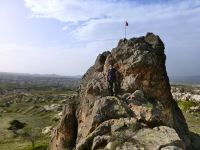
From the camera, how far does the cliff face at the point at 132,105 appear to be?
2617cm

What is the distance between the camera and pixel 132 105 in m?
31.2

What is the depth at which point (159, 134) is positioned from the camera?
25844mm

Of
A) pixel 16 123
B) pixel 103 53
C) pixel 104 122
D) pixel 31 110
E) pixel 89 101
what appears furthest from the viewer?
pixel 31 110

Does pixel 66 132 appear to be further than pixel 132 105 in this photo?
Yes

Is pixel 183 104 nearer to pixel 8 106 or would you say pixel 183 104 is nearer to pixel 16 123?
pixel 16 123

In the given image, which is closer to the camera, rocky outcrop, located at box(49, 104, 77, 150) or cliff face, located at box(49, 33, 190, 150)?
cliff face, located at box(49, 33, 190, 150)

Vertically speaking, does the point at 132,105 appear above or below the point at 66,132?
above

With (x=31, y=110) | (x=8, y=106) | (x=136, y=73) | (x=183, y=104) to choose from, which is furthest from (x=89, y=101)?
(x=8, y=106)

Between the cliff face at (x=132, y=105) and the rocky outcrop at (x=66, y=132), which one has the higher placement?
the cliff face at (x=132, y=105)

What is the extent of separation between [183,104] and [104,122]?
83.0m

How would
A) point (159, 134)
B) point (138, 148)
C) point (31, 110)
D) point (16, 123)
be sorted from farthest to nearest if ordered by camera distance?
point (31, 110) → point (16, 123) → point (159, 134) → point (138, 148)

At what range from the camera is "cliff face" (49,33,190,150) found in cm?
2617

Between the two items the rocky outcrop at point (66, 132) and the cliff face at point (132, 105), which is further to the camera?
the rocky outcrop at point (66, 132)

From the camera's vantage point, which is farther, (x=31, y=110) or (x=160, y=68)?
(x=31, y=110)
